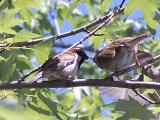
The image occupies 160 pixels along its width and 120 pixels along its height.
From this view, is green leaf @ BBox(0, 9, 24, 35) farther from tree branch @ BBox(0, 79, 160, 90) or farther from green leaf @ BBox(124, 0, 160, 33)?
green leaf @ BBox(124, 0, 160, 33)

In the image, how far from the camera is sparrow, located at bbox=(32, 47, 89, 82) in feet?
7.19

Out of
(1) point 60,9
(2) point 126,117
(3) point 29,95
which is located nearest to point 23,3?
(3) point 29,95

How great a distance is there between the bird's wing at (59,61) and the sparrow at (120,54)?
22cm

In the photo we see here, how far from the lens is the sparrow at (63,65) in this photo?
2.19m

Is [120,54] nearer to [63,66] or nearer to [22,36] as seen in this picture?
[63,66]

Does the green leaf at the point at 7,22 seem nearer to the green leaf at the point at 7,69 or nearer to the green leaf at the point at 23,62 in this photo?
the green leaf at the point at 7,69

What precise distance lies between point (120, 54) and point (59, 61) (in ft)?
1.26

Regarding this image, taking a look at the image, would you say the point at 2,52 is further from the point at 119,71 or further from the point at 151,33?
the point at 151,33

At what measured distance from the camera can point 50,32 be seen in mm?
5828

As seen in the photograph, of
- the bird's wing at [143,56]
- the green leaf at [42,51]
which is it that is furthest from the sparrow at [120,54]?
the green leaf at [42,51]

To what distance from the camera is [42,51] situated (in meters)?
2.09

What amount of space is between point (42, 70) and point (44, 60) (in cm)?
8

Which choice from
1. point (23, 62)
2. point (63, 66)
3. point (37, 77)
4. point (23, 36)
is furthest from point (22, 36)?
point (23, 62)

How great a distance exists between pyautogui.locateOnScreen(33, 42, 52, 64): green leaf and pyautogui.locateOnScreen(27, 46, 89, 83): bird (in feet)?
0.10
